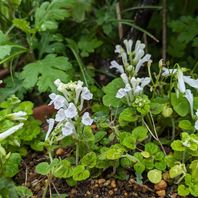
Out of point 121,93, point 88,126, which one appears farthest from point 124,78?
point 88,126

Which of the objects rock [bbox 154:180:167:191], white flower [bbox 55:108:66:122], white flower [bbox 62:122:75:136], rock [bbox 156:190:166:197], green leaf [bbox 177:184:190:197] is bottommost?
rock [bbox 156:190:166:197]

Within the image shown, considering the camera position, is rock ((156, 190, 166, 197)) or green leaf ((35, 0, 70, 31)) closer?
rock ((156, 190, 166, 197))

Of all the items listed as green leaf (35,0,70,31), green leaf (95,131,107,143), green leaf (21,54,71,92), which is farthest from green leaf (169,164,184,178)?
green leaf (35,0,70,31)

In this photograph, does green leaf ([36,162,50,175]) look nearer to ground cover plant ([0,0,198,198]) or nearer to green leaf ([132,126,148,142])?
ground cover plant ([0,0,198,198])

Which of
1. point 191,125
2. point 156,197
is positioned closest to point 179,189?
point 156,197

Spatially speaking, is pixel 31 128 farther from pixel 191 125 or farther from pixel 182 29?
pixel 182 29

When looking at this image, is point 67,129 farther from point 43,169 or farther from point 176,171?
point 176,171
